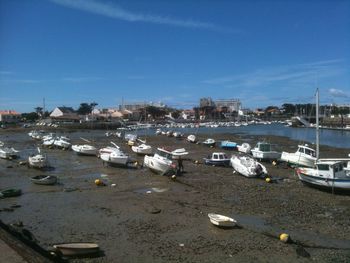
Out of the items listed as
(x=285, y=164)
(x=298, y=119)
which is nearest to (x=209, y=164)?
(x=285, y=164)

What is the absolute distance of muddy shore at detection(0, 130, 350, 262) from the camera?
16.8 meters

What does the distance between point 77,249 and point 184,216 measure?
7572 millimetres

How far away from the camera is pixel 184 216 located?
22156 millimetres

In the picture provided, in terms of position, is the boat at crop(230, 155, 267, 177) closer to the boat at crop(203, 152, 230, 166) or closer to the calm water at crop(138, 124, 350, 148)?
the boat at crop(203, 152, 230, 166)

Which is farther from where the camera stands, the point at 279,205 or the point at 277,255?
the point at 279,205

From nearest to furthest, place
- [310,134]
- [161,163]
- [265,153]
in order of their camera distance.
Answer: [161,163]
[265,153]
[310,134]

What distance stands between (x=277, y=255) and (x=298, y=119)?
16928cm

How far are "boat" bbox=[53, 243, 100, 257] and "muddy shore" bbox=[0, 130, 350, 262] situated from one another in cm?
41

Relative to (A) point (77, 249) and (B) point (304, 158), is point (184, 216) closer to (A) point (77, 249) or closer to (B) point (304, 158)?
(A) point (77, 249)

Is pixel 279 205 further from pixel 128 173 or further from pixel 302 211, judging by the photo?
pixel 128 173

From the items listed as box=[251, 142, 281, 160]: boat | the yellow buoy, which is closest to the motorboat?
box=[251, 142, 281, 160]: boat

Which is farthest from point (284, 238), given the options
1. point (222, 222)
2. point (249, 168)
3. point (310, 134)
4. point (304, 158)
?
point (310, 134)

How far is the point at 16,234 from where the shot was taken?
57.3ft

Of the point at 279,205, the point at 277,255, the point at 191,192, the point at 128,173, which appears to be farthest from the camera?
the point at 128,173
